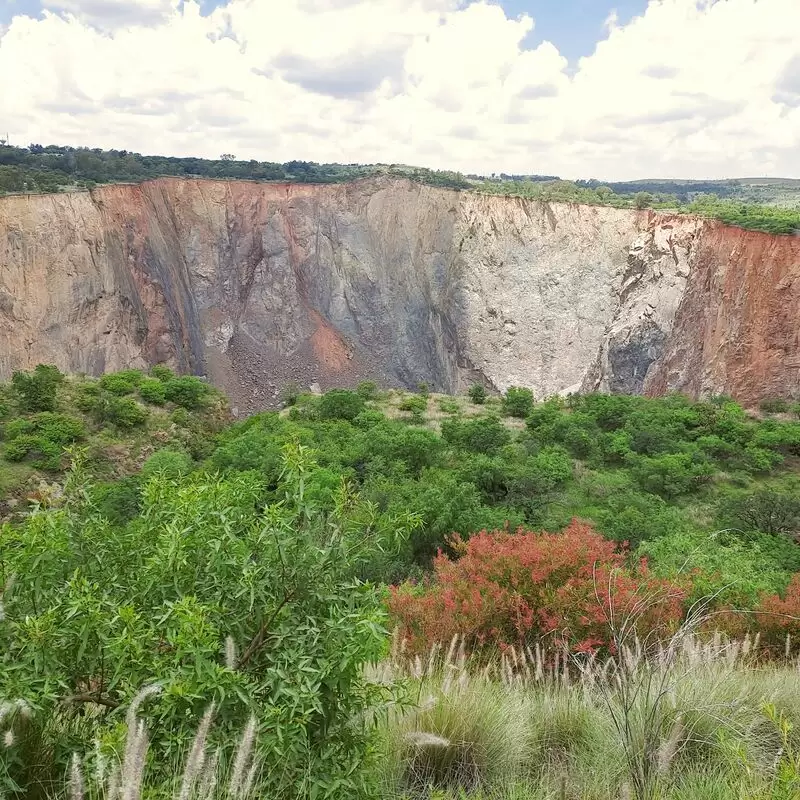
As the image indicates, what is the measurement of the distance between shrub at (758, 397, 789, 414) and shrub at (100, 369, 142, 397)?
25933 millimetres

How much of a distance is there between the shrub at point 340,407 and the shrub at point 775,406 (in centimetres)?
1682

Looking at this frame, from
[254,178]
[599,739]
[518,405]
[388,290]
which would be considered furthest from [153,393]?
[254,178]

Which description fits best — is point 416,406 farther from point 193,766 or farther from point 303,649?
point 193,766

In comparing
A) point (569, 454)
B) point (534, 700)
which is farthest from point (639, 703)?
point (569, 454)

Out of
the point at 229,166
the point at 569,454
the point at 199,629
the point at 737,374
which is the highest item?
the point at 229,166

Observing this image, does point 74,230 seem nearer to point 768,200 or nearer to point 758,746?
point 758,746

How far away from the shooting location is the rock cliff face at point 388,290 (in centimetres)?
3278

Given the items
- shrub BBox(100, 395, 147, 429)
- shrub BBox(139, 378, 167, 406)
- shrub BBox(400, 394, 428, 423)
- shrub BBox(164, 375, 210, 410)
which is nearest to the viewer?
shrub BBox(100, 395, 147, 429)

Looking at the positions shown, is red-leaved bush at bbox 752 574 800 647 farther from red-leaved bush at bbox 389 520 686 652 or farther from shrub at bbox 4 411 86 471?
shrub at bbox 4 411 86 471

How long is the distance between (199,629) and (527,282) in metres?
42.8

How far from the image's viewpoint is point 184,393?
28188 millimetres

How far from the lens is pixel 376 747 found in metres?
3.63

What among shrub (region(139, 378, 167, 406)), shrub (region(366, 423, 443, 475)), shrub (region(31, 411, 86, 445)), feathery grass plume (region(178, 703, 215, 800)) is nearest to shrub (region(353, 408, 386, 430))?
shrub (region(366, 423, 443, 475))

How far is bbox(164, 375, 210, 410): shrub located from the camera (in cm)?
2806
